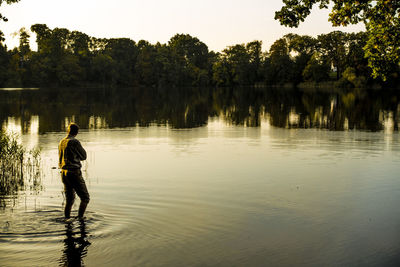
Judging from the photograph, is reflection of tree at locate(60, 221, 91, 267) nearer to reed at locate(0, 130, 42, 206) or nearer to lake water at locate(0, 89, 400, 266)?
lake water at locate(0, 89, 400, 266)

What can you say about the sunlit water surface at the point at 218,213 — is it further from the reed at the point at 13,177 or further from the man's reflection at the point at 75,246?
the reed at the point at 13,177

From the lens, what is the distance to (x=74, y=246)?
11016 millimetres

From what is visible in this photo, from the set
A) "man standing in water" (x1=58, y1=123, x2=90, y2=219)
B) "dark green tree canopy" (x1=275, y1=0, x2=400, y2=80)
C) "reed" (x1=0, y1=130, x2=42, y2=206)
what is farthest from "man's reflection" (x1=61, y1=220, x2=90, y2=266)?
"dark green tree canopy" (x1=275, y1=0, x2=400, y2=80)

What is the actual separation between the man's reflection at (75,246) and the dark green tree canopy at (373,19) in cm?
1377

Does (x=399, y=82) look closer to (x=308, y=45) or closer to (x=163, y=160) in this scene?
(x=308, y=45)

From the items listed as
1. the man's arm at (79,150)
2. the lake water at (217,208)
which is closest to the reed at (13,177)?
the lake water at (217,208)

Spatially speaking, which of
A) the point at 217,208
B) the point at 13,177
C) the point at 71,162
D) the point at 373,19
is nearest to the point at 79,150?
the point at 71,162

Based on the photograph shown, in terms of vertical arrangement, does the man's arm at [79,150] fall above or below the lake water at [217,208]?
above

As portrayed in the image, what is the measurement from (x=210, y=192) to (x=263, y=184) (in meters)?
2.47

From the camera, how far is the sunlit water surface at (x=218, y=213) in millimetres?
10609

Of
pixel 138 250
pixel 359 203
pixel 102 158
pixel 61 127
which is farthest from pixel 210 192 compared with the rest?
pixel 61 127

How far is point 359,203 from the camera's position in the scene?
15102 millimetres

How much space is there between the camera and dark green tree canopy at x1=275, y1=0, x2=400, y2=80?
2136cm

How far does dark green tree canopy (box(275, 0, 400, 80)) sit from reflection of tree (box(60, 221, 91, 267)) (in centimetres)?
1380
